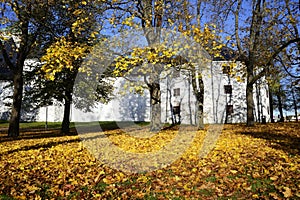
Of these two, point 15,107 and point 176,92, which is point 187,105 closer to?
point 176,92

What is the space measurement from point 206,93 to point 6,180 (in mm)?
29043

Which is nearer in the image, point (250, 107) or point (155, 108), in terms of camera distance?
point (155, 108)

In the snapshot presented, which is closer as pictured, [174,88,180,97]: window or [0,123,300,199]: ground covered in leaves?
[0,123,300,199]: ground covered in leaves

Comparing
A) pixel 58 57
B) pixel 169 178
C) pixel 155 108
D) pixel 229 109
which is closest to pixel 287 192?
pixel 169 178

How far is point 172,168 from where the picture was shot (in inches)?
255

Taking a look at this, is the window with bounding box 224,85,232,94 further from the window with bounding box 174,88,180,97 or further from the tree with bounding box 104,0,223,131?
the tree with bounding box 104,0,223,131

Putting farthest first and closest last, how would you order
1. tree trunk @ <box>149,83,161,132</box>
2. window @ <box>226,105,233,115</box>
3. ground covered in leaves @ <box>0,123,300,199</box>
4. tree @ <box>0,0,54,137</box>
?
window @ <box>226,105,233,115</box>, tree trunk @ <box>149,83,161,132</box>, tree @ <box>0,0,54,137</box>, ground covered in leaves @ <box>0,123,300,199</box>

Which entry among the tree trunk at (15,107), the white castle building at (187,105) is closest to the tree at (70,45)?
the tree trunk at (15,107)

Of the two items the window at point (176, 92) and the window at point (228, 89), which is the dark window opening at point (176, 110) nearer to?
the window at point (176, 92)

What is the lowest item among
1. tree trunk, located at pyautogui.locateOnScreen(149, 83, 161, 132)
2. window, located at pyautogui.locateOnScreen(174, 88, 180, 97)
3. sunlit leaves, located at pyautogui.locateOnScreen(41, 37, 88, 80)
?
tree trunk, located at pyautogui.locateOnScreen(149, 83, 161, 132)

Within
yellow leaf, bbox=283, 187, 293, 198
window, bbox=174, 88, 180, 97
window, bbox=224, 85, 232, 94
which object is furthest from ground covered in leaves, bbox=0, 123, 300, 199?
window, bbox=224, 85, 232, 94

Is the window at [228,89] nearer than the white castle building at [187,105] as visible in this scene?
No

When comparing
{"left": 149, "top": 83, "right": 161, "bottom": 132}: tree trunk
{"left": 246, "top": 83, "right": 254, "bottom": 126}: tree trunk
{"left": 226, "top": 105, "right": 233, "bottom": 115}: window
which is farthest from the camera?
{"left": 226, "top": 105, "right": 233, "bottom": 115}: window

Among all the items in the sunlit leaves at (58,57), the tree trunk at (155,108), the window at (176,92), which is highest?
the window at (176,92)
